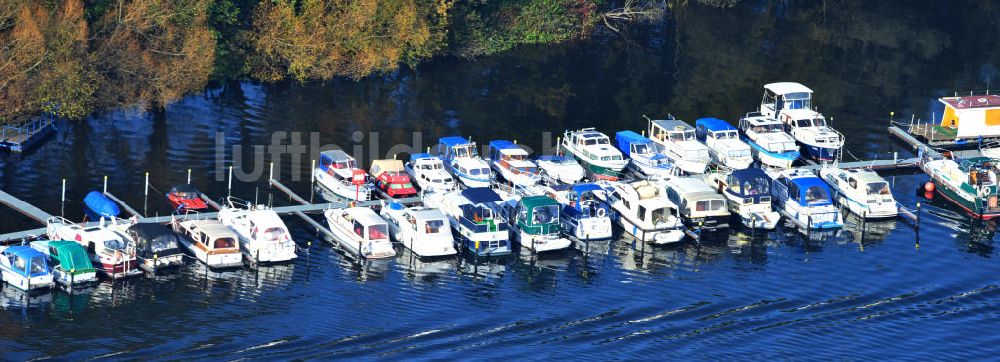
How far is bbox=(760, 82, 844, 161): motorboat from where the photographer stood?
100938mm

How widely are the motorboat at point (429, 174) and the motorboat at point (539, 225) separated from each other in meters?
7.66

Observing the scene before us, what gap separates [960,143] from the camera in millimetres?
105812

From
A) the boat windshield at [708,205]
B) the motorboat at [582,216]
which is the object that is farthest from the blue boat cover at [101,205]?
the boat windshield at [708,205]

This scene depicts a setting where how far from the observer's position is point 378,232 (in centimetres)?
8244

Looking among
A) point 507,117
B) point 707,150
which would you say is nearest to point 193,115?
point 507,117

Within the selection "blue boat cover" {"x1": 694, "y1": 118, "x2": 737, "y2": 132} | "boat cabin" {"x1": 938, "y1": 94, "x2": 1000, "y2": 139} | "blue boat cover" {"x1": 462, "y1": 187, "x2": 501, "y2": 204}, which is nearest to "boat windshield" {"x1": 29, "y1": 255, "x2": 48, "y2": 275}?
A: "blue boat cover" {"x1": 462, "y1": 187, "x2": 501, "y2": 204}

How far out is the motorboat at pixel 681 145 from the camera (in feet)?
319

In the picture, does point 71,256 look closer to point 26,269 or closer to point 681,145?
point 26,269

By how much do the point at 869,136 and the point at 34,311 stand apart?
2271 inches

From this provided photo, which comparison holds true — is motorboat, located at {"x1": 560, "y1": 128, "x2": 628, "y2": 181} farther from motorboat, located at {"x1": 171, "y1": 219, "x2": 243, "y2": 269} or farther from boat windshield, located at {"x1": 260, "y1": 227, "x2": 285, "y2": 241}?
motorboat, located at {"x1": 171, "y1": 219, "x2": 243, "y2": 269}

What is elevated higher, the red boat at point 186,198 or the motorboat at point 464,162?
the motorboat at point 464,162

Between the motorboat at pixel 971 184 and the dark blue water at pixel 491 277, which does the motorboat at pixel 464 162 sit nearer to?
the dark blue water at pixel 491 277

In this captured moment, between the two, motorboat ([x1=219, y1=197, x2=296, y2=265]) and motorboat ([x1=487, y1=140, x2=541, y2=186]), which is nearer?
motorboat ([x1=219, y1=197, x2=296, y2=265])

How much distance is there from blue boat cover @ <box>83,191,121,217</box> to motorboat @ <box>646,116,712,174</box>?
32.2 meters
